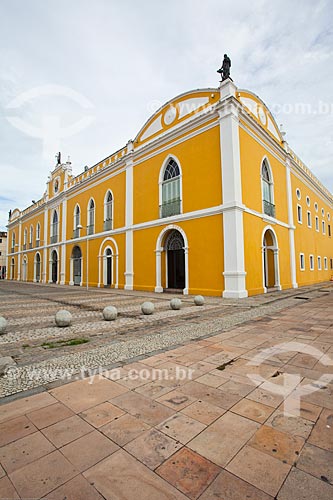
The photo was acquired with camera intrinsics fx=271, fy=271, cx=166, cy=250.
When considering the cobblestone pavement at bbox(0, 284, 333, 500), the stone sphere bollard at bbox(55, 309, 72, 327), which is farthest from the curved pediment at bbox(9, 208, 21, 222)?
the cobblestone pavement at bbox(0, 284, 333, 500)

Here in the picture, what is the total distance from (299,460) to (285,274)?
16.3 meters

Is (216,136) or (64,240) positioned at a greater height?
(216,136)

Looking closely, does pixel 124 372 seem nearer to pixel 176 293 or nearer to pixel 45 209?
pixel 176 293

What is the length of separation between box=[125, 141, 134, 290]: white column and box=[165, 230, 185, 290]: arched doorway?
9.89 feet

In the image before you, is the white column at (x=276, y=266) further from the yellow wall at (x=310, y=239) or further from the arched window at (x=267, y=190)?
the yellow wall at (x=310, y=239)

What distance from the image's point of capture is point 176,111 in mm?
14938

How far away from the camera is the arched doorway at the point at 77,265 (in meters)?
23.5

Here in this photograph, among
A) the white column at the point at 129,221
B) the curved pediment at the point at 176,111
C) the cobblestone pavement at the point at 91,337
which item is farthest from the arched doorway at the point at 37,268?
the cobblestone pavement at the point at 91,337

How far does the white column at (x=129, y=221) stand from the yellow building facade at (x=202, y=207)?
2.6 inches

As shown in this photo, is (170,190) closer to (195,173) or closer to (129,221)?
(195,173)

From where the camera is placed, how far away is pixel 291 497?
150cm

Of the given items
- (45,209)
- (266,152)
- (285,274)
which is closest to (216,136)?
(266,152)

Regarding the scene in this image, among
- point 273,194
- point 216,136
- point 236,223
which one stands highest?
point 216,136

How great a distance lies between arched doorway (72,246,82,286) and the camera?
77.2 feet
